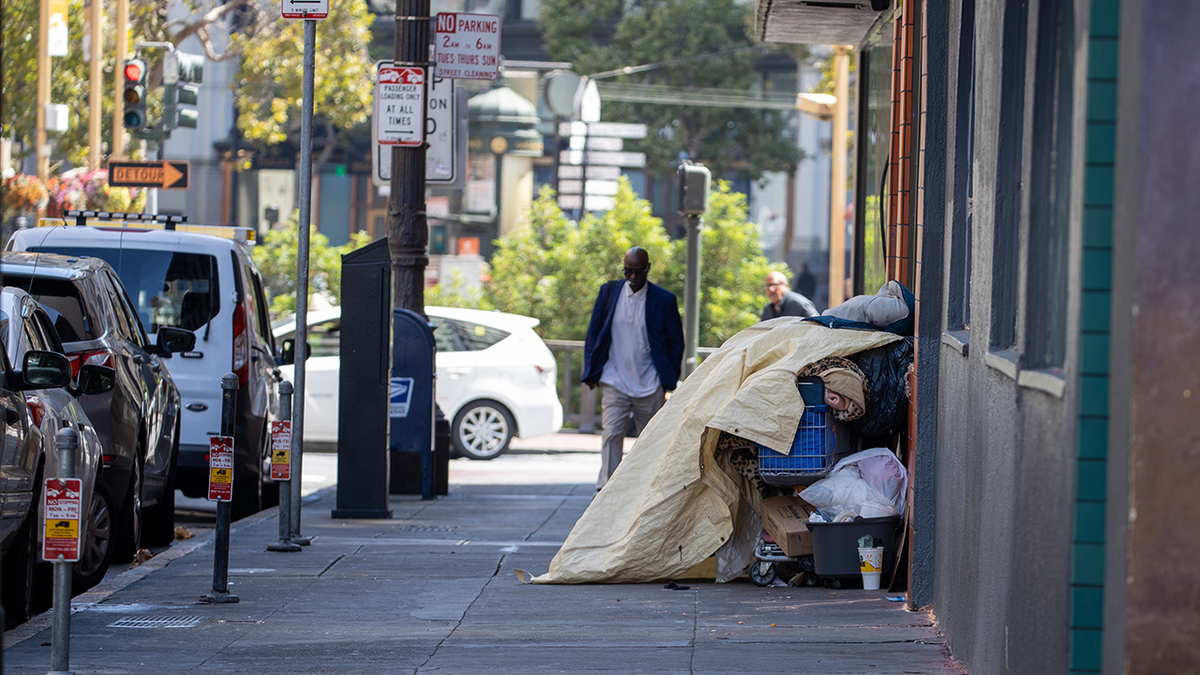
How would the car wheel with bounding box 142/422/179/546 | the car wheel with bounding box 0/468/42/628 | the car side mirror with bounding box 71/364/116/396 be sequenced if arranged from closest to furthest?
1. the car wheel with bounding box 0/468/42/628
2. the car side mirror with bounding box 71/364/116/396
3. the car wheel with bounding box 142/422/179/546

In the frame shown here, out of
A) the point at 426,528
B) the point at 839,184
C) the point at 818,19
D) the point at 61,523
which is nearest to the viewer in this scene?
the point at 61,523

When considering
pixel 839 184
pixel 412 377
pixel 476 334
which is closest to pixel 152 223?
pixel 412 377

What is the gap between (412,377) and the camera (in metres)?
12.3

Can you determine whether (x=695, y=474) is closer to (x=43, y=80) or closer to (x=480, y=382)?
(x=480, y=382)

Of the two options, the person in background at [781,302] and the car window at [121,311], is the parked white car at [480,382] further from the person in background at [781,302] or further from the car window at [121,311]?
the car window at [121,311]

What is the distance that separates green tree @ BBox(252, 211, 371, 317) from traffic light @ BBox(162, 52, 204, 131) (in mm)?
3332

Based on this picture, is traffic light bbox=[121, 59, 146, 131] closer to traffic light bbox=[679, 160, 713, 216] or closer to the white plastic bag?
traffic light bbox=[679, 160, 713, 216]

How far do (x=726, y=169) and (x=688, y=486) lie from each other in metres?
34.1

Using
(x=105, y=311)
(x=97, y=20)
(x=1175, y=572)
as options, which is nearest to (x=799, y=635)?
(x=1175, y=572)

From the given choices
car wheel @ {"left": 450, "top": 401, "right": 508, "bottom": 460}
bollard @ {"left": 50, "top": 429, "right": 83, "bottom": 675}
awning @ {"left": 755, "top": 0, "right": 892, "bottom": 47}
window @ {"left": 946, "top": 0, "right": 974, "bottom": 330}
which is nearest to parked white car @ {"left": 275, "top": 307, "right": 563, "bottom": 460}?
car wheel @ {"left": 450, "top": 401, "right": 508, "bottom": 460}

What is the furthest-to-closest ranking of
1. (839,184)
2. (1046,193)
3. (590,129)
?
1. (839,184)
2. (590,129)
3. (1046,193)

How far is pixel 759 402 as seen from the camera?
7617mm

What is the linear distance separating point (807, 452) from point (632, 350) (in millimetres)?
4252

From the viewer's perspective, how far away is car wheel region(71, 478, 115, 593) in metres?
8.05
